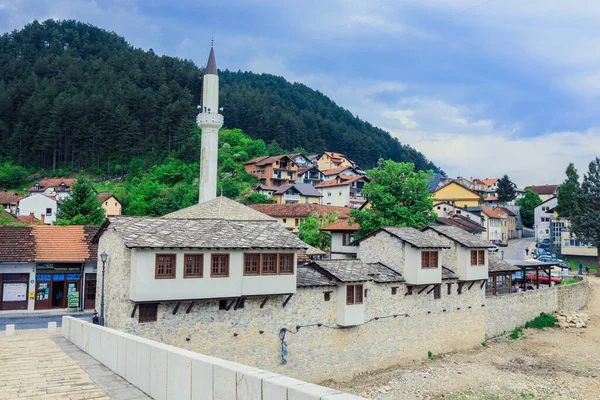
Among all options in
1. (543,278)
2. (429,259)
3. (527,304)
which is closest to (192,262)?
(429,259)

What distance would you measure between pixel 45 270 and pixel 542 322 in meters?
38.4

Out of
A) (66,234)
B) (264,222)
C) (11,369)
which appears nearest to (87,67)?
(66,234)

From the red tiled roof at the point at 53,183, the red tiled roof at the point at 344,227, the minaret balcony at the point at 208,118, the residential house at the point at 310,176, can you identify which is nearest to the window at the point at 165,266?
the red tiled roof at the point at 344,227

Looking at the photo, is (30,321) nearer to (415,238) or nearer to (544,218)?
(415,238)

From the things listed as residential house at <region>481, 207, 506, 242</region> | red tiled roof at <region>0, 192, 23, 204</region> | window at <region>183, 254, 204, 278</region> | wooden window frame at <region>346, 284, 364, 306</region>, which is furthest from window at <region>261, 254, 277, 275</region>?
residential house at <region>481, 207, 506, 242</region>

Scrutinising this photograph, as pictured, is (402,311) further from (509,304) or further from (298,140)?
(298,140)

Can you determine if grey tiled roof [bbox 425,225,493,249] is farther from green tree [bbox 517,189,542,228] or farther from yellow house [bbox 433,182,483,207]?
green tree [bbox 517,189,542,228]

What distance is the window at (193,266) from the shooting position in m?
19.1

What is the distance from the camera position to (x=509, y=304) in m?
36.4

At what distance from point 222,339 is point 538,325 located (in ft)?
98.1

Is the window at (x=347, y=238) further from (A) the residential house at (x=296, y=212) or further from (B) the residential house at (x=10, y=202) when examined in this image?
(B) the residential house at (x=10, y=202)

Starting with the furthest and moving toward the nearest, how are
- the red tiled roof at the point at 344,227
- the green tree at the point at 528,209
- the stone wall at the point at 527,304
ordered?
the green tree at the point at 528,209
the red tiled roof at the point at 344,227
the stone wall at the point at 527,304

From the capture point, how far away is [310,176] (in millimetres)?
95375

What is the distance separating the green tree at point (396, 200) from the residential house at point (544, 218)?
49.3 metres
